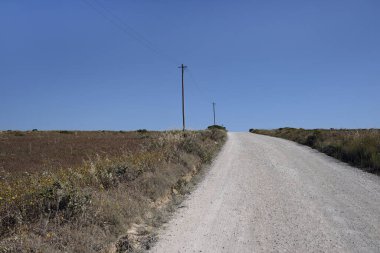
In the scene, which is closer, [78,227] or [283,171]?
[78,227]

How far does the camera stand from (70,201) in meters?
7.99

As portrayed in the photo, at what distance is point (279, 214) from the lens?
9797 mm

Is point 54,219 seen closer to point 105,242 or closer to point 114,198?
point 105,242

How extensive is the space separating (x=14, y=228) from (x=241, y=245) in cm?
406

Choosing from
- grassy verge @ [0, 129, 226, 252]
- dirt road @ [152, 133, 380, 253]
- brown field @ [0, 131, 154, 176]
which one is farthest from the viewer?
brown field @ [0, 131, 154, 176]

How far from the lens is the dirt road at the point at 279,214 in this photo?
7617 millimetres

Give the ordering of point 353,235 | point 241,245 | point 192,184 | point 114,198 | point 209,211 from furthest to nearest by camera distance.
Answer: point 192,184
point 209,211
point 114,198
point 353,235
point 241,245

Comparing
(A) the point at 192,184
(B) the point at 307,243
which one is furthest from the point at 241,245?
(A) the point at 192,184

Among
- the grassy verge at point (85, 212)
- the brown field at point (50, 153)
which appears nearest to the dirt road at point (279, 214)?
the grassy verge at point (85, 212)

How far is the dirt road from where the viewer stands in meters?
7.62

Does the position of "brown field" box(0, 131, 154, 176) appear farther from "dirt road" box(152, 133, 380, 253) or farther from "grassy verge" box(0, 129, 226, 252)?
"dirt road" box(152, 133, 380, 253)

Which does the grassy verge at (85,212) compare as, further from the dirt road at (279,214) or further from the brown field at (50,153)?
the brown field at (50,153)

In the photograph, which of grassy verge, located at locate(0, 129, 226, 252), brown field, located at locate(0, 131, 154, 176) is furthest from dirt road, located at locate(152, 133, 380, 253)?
brown field, located at locate(0, 131, 154, 176)

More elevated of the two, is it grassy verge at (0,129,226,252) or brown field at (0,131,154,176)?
brown field at (0,131,154,176)
